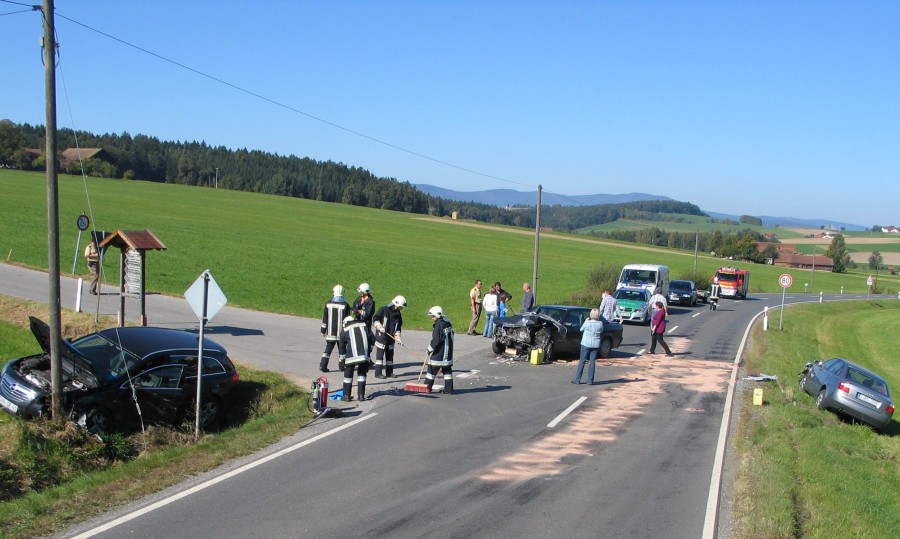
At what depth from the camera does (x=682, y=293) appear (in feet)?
151

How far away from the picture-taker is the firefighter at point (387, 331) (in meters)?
15.7

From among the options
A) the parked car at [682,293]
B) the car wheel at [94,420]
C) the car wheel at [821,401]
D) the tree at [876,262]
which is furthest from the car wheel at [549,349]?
the tree at [876,262]

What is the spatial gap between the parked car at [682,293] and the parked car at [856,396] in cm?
2671

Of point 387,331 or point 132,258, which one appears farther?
point 132,258

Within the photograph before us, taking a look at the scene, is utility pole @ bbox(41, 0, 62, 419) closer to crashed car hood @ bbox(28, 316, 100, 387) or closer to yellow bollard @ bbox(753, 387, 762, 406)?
crashed car hood @ bbox(28, 316, 100, 387)

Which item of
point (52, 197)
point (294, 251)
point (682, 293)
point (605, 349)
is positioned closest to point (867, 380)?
point (605, 349)

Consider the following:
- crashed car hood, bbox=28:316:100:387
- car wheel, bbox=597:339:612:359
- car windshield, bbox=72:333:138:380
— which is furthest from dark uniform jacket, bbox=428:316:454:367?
car wheel, bbox=597:339:612:359

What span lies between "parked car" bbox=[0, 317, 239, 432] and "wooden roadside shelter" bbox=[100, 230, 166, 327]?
5742 mm

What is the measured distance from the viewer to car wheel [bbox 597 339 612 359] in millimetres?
21020

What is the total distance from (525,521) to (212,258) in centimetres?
3667

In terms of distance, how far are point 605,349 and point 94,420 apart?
1381 centimetres

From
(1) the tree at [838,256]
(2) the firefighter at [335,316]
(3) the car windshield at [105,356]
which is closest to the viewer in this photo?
(3) the car windshield at [105,356]

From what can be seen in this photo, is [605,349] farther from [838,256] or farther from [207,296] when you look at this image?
[838,256]

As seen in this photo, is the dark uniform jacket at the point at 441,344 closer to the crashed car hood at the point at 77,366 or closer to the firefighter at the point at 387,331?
the firefighter at the point at 387,331
